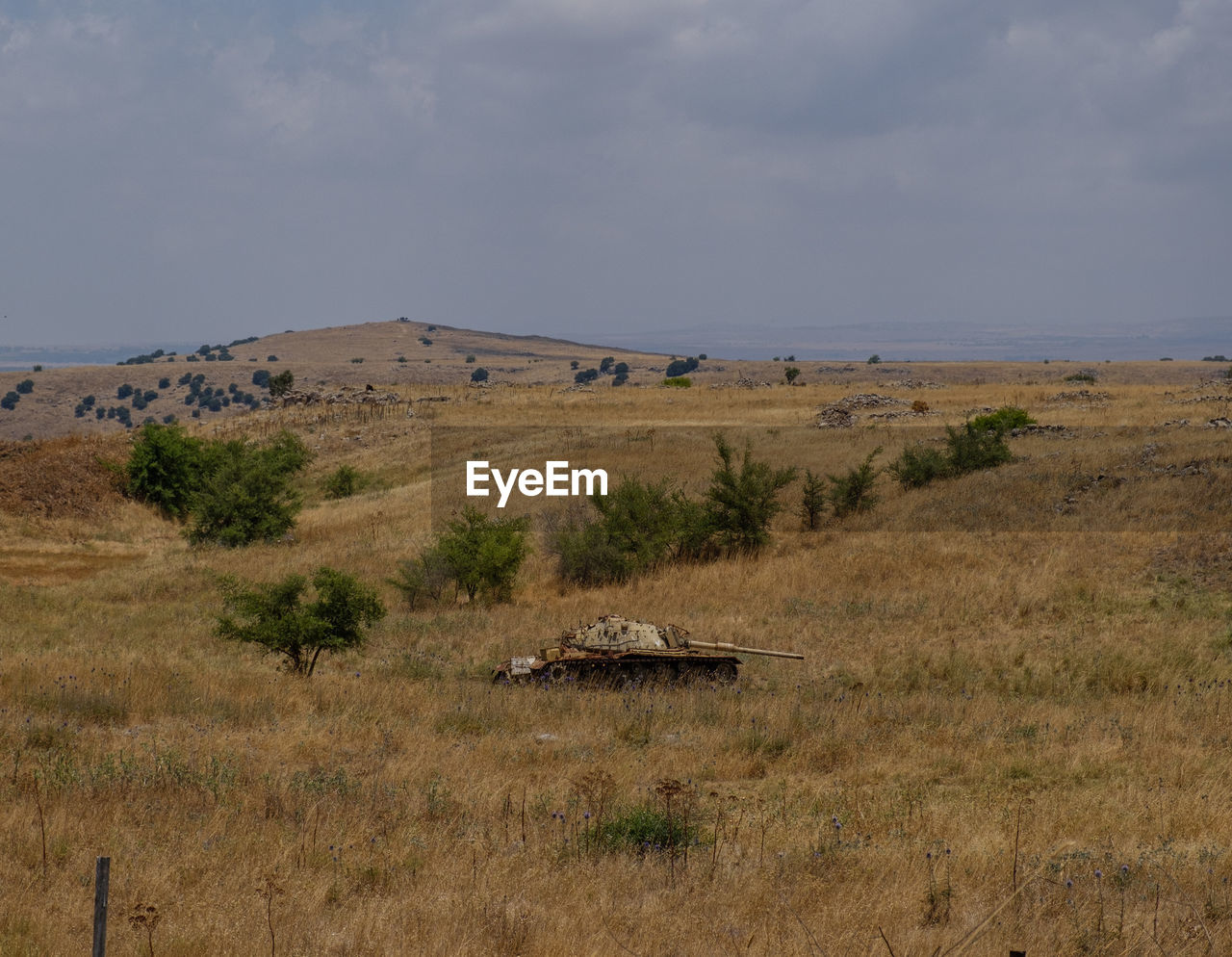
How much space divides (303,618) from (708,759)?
24.0 ft

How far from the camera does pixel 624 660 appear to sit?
1366 cm

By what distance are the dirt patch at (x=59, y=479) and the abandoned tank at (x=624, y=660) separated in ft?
90.8

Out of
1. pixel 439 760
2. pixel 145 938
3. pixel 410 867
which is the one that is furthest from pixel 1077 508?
pixel 145 938

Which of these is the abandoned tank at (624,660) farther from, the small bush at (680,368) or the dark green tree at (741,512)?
the small bush at (680,368)

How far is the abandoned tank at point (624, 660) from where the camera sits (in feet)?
44.5

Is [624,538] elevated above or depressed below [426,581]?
above

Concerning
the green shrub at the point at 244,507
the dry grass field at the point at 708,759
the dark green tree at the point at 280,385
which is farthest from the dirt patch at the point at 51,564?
the dark green tree at the point at 280,385

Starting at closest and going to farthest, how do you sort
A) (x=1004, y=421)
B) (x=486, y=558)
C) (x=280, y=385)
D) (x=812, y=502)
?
(x=486, y=558)
(x=812, y=502)
(x=1004, y=421)
(x=280, y=385)

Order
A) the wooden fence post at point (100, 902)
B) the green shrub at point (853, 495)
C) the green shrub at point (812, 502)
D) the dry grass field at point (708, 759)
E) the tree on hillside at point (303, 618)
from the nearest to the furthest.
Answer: the wooden fence post at point (100, 902) → the dry grass field at point (708, 759) → the tree on hillside at point (303, 618) → the green shrub at point (812, 502) → the green shrub at point (853, 495)

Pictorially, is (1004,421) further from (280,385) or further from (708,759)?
(280,385)

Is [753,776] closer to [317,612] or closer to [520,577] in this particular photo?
[317,612]

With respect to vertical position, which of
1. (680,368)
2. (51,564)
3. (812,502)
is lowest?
(51,564)

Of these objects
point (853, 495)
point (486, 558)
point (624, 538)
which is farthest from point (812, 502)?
point (486, 558)

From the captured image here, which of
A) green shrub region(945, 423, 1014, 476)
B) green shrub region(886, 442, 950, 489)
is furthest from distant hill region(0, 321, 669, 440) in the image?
green shrub region(945, 423, 1014, 476)
